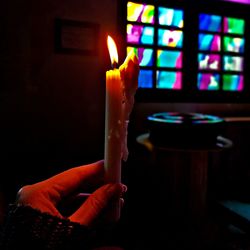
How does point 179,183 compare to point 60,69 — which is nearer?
point 179,183

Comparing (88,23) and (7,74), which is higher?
(88,23)

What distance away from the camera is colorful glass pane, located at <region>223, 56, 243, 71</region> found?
4.62 metres

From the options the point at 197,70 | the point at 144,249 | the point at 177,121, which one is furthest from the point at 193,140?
the point at 197,70

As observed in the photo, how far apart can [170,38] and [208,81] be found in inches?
35.4

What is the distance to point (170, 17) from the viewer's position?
13.8 feet

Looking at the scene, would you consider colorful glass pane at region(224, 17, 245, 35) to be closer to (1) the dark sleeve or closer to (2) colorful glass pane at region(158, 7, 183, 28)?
(2) colorful glass pane at region(158, 7, 183, 28)

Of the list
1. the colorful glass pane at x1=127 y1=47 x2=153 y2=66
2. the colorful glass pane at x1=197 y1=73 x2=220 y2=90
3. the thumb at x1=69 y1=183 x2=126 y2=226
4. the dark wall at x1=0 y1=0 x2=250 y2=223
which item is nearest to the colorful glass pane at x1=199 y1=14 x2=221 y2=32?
the colorful glass pane at x1=197 y1=73 x2=220 y2=90

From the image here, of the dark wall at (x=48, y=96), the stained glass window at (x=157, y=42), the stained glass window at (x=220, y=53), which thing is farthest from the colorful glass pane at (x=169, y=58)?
the dark wall at (x=48, y=96)

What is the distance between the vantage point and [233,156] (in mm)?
4008

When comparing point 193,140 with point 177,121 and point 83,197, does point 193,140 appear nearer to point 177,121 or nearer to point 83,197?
point 177,121

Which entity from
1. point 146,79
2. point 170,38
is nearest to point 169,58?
point 170,38

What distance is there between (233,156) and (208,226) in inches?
50.0

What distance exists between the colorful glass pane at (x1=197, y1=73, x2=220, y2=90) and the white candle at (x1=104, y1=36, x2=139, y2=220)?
149 inches

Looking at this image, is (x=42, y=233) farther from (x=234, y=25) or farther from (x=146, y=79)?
(x=234, y=25)
